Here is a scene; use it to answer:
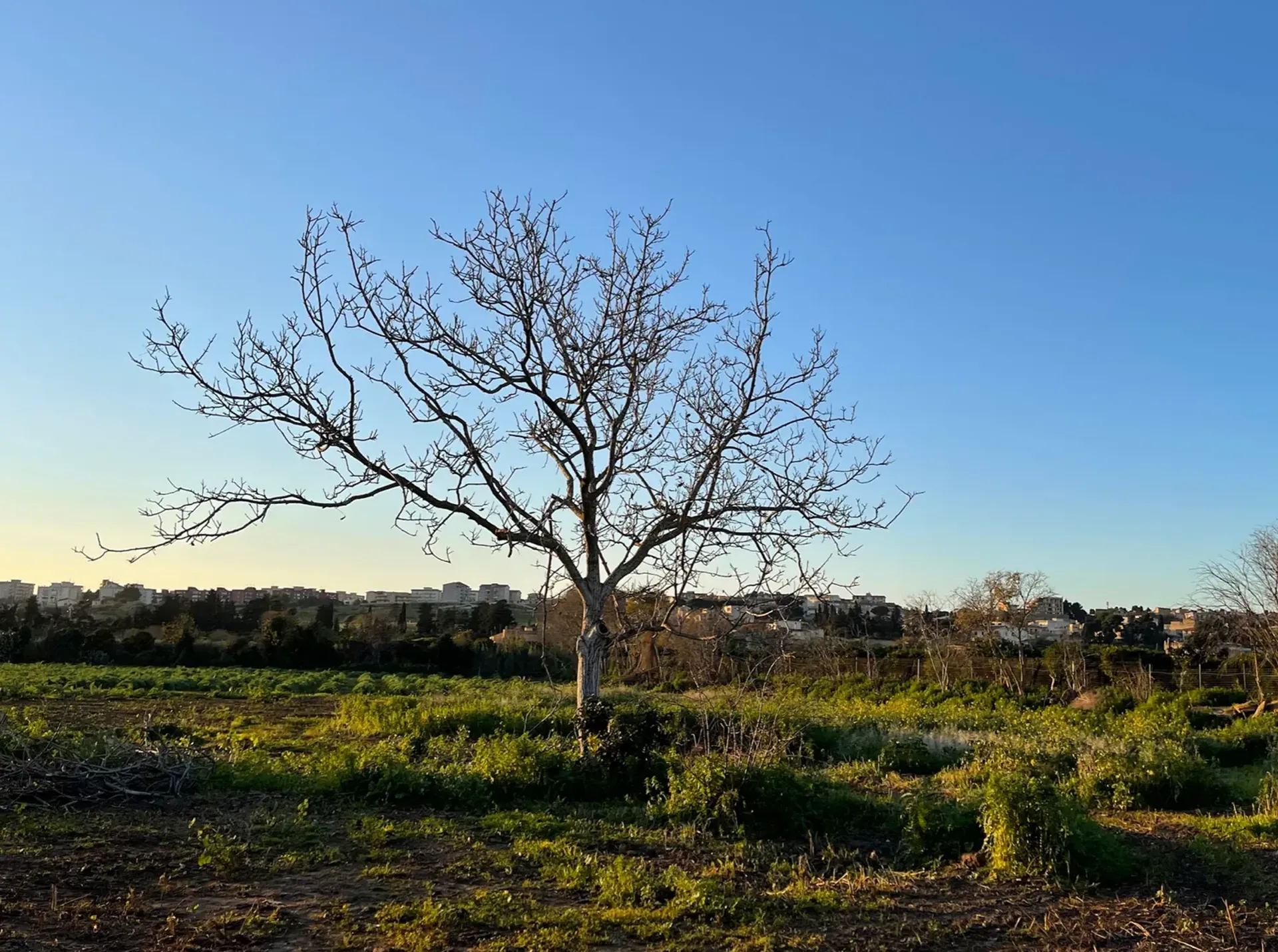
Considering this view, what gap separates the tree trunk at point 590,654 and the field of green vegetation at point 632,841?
1.24 ft

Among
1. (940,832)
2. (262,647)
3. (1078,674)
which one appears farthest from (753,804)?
(262,647)

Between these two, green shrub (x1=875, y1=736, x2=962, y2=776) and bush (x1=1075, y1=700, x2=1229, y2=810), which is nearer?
bush (x1=1075, y1=700, x2=1229, y2=810)

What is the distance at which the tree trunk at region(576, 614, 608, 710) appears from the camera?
10062 mm

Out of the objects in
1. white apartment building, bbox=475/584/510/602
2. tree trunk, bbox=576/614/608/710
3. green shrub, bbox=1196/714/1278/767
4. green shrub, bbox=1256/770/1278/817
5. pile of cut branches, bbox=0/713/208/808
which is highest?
white apartment building, bbox=475/584/510/602

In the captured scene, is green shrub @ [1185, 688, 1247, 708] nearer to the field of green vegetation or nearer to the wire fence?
the wire fence

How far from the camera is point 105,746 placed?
29.1ft

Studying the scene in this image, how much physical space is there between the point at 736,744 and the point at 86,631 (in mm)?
37303

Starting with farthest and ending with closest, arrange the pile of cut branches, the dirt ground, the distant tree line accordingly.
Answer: the distant tree line, the pile of cut branches, the dirt ground

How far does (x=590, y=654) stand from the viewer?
33.1ft

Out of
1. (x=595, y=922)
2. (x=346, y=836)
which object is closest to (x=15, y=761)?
(x=346, y=836)

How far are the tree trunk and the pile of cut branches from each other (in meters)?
3.84

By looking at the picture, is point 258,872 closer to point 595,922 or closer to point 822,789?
point 595,922

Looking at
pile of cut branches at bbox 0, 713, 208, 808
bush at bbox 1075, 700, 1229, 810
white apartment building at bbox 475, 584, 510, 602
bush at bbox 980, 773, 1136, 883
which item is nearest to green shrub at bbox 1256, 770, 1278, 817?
bush at bbox 1075, 700, 1229, 810

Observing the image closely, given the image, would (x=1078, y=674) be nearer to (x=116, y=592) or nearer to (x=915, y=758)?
(x=915, y=758)
